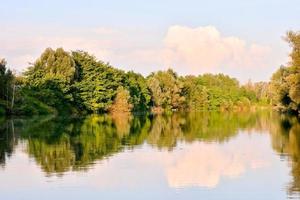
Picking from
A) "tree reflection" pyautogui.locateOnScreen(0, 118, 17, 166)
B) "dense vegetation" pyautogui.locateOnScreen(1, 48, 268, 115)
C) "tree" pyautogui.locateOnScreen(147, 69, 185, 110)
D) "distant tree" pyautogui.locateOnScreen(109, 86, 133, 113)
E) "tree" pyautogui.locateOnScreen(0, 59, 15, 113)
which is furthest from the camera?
"tree" pyautogui.locateOnScreen(147, 69, 185, 110)

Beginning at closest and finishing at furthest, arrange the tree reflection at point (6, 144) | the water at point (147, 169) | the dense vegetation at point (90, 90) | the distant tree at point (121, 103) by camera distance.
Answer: the water at point (147, 169) < the tree reflection at point (6, 144) < the dense vegetation at point (90, 90) < the distant tree at point (121, 103)

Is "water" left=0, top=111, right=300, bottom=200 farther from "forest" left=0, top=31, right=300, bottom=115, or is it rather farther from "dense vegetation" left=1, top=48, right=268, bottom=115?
"dense vegetation" left=1, top=48, right=268, bottom=115

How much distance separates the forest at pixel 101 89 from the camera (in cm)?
7100

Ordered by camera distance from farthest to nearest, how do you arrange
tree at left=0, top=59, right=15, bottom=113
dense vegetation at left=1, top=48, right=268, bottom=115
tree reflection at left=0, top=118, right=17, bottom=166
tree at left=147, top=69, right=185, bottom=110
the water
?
tree at left=147, top=69, right=185, bottom=110
dense vegetation at left=1, top=48, right=268, bottom=115
tree at left=0, top=59, right=15, bottom=113
tree reflection at left=0, top=118, right=17, bottom=166
the water

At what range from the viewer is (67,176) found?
19844 millimetres

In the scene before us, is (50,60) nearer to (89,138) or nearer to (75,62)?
(75,62)

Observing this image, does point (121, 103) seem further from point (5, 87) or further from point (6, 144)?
point (6, 144)

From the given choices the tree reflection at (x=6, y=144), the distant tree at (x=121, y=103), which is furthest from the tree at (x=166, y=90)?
the tree reflection at (x=6, y=144)

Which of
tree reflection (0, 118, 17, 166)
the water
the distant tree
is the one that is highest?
the distant tree

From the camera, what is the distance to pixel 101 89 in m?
97.8

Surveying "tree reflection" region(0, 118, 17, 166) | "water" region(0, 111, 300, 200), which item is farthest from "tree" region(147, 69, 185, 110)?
"water" region(0, 111, 300, 200)

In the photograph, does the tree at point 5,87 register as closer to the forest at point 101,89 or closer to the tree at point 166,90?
the forest at point 101,89

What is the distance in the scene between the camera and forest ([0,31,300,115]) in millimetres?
71000

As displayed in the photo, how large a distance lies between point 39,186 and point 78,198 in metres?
2.66
